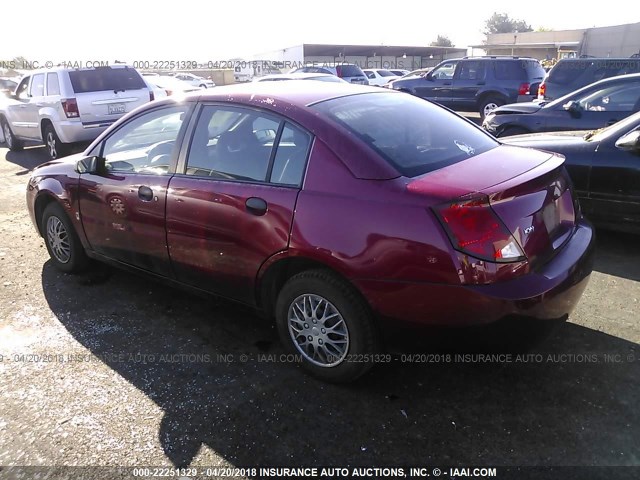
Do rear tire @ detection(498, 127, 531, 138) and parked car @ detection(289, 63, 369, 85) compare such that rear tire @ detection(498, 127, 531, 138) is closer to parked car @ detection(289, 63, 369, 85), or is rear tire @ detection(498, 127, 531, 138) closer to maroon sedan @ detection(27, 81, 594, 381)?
maroon sedan @ detection(27, 81, 594, 381)

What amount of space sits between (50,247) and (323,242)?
10.4 feet

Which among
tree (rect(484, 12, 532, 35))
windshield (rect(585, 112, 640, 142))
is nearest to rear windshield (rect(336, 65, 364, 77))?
windshield (rect(585, 112, 640, 142))

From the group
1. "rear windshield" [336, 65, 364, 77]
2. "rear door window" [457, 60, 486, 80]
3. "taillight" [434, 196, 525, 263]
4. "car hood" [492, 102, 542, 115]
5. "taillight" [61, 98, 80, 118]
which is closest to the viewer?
"taillight" [434, 196, 525, 263]

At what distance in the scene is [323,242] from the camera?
2695 millimetres

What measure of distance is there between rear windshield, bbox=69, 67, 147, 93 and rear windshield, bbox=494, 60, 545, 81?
923cm

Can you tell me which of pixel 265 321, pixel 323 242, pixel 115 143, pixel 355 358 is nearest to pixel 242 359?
pixel 265 321

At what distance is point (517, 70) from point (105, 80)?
1027 cm

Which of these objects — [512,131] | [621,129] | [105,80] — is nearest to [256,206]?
[621,129]

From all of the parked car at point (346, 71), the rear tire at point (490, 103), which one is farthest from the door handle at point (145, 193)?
the parked car at point (346, 71)

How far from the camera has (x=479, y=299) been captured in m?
2.42

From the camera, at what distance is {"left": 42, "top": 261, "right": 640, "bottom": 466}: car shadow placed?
8.08ft

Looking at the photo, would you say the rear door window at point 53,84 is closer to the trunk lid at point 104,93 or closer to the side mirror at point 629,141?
the trunk lid at point 104,93

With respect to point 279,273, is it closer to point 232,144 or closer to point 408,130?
point 232,144

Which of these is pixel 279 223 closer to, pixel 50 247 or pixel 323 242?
pixel 323 242
